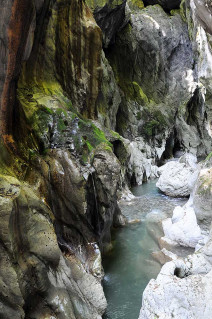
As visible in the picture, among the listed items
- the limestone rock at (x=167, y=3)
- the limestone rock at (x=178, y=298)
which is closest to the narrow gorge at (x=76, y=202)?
the limestone rock at (x=178, y=298)

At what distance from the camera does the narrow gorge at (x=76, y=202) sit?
17.2ft

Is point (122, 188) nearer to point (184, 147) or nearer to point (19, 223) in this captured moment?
point (19, 223)

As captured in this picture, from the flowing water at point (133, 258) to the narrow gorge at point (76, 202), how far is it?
43mm

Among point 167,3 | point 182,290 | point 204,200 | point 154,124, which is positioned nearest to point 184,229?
point 204,200

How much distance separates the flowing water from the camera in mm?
7584

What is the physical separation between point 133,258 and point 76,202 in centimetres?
337

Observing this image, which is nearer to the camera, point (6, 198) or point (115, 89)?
point (6, 198)

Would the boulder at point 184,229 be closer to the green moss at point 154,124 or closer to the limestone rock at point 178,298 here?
the limestone rock at point 178,298

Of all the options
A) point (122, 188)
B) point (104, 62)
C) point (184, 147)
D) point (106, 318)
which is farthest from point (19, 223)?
point (184, 147)

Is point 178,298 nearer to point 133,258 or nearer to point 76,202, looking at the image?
point 76,202

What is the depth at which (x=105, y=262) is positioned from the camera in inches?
380

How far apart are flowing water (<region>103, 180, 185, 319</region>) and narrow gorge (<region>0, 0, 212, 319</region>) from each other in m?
0.04

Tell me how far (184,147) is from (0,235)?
27552mm

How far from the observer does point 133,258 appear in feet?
32.7
